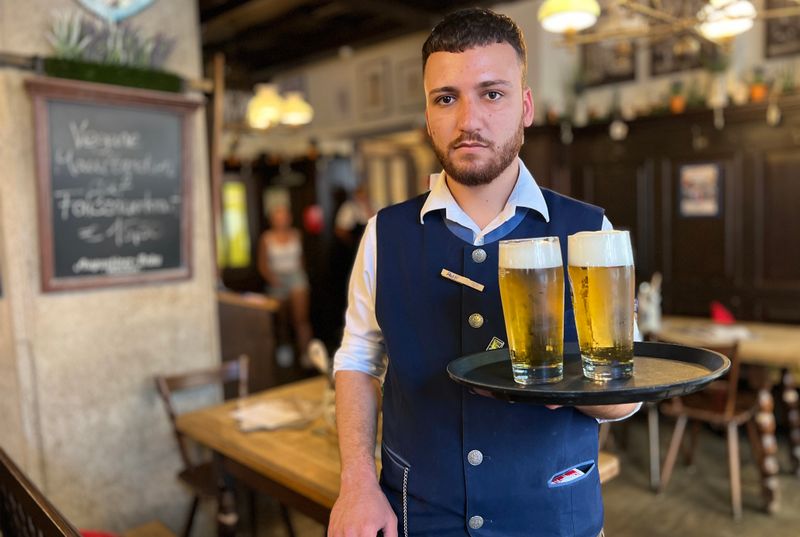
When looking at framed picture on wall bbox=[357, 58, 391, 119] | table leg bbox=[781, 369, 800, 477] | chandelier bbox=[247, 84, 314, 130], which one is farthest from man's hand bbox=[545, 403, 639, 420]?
framed picture on wall bbox=[357, 58, 391, 119]

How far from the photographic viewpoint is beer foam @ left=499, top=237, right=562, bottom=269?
3.22 feet

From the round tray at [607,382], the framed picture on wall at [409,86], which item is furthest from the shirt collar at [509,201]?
the framed picture on wall at [409,86]

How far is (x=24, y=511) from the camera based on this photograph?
1.46m

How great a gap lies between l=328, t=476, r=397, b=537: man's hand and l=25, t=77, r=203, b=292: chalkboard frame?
2085mm

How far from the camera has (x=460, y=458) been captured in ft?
3.75

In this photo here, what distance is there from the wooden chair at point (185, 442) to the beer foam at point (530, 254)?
2.03 metres

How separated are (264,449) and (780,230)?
13.5ft

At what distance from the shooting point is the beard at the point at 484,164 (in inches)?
44.0

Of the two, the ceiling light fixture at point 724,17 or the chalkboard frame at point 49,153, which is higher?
the ceiling light fixture at point 724,17

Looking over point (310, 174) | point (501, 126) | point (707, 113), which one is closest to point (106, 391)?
point (501, 126)

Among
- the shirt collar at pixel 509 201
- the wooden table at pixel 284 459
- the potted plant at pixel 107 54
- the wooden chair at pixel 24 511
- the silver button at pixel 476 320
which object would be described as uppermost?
the potted plant at pixel 107 54

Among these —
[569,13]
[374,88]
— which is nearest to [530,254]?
[569,13]

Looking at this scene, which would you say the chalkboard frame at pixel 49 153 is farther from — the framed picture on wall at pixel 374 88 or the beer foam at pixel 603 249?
the framed picture on wall at pixel 374 88

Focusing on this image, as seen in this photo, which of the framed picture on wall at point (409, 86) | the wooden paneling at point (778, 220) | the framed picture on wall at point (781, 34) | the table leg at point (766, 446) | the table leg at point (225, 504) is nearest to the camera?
the table leg at point (225, 504)
